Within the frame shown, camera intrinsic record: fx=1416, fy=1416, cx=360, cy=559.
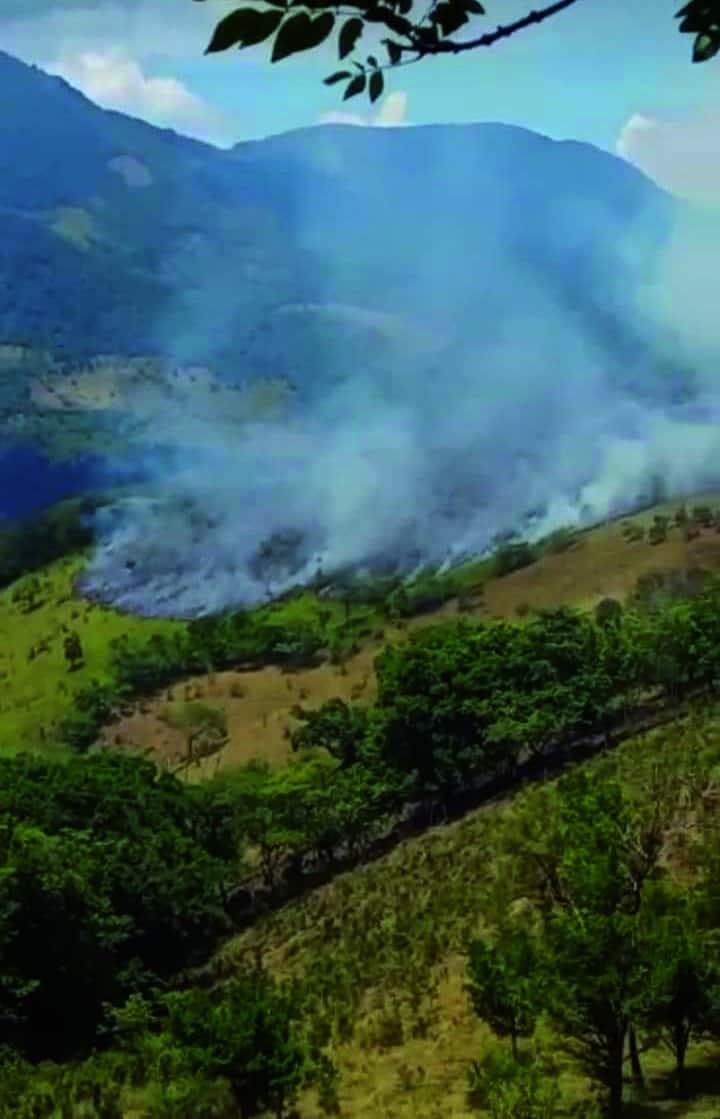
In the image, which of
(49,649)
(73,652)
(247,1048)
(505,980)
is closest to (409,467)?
(49,649)

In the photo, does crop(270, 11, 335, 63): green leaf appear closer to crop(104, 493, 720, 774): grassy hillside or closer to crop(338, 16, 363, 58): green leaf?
crop(338, 16, 363, 58): green leaf

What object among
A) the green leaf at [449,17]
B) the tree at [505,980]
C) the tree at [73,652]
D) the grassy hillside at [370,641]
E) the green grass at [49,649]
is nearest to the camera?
the green leaf at [449,17]

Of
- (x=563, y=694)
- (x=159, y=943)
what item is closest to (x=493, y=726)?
(x=563, y=694)

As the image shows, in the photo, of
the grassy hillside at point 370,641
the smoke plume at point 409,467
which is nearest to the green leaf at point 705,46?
the grassy hillside at point 370,641

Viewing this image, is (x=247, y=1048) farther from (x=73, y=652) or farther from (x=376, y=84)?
(x=73, y=652)

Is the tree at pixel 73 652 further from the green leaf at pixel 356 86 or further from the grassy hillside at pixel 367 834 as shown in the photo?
the green leaf at pixel 356 86

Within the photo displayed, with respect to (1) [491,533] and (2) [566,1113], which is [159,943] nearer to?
(2) [566,1113]
